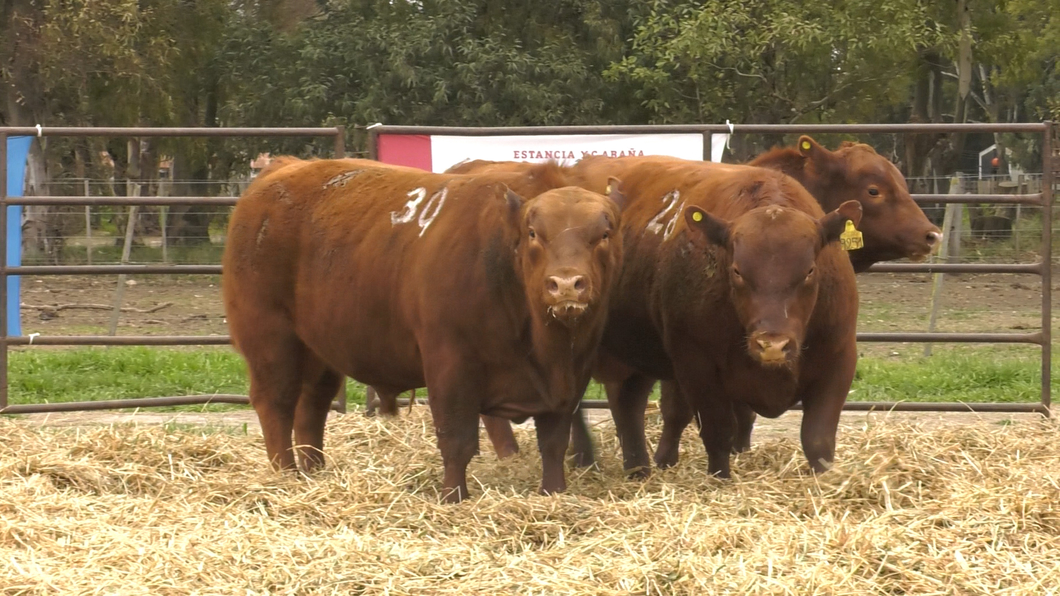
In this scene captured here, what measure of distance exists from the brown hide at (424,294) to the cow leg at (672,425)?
953 mm

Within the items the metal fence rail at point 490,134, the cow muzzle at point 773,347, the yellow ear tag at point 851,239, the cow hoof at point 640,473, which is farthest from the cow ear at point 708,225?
the metal fence rail at point 490,134

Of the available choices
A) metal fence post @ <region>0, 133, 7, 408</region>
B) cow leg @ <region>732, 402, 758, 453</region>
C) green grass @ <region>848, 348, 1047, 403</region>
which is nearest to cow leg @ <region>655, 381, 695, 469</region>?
cow leg @ <region>732, 402, 758, 453</region>

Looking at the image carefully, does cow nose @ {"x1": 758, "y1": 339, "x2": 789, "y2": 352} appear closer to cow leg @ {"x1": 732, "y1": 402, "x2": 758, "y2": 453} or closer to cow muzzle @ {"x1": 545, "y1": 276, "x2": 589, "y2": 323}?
cow muzzle @ {"x1": 545, "y1": 276, "x2": 589, "y2": 323}

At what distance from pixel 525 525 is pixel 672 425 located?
172cm

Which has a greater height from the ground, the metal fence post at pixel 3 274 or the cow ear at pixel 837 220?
the cow ear at pixel 837 220

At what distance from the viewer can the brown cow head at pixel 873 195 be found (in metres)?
6.75

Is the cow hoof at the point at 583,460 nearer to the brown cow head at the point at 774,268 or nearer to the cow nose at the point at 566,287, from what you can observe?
the brown cow head at the point at 774,268

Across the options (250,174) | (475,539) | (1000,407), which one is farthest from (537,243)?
Result: (250,174)

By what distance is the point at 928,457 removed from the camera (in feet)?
18.8

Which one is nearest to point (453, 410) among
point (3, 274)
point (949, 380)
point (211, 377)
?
point (3, 274)

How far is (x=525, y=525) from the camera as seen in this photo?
4840 mm

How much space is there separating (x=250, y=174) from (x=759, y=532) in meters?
20.2

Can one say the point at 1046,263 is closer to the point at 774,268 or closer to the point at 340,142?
the point at 774,268

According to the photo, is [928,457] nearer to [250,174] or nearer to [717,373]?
[717,373]
